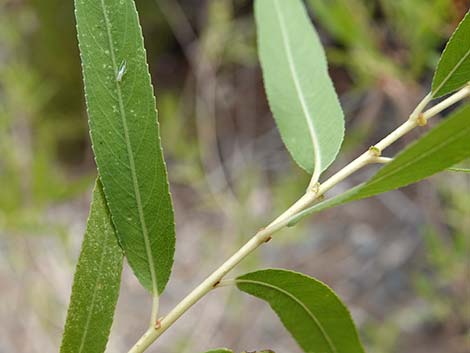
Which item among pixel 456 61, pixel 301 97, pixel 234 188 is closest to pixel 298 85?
pixel 301 97

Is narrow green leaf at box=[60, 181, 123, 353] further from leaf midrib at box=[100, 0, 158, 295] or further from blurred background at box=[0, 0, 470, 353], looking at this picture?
blurred background at box=[0, 0, 470, 353]

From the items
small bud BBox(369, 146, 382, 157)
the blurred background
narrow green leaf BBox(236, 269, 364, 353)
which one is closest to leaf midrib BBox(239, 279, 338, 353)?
narrow green leaf BBox(236, 269, 364, 353)

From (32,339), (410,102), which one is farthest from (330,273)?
(410,102)

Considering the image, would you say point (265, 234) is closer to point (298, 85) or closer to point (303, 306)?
point (303, 306)

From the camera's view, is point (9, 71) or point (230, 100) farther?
point (230, 100)

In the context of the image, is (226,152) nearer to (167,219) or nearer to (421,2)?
(421,2)

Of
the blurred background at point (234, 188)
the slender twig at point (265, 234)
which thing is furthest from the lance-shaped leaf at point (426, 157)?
the blurred background at point (234, 188)
